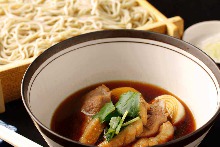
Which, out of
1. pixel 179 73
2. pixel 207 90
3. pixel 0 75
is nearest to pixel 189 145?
pixel 207 90

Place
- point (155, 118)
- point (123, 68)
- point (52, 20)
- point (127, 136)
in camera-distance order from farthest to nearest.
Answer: point (52, 20), point (123, 68), point (155, 118), point (127, 136)

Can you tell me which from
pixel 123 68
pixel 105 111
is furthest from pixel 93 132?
pixel 123 68

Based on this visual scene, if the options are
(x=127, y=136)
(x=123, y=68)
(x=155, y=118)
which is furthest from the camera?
(x=123, y=68)

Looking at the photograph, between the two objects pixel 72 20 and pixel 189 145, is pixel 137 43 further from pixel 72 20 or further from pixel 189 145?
pixel 72 20

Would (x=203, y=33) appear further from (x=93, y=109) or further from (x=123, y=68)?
(x=93, y=109)

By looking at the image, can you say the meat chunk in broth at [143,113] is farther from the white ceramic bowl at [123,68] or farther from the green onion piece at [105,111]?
the white ceramic bowl at [123,68]

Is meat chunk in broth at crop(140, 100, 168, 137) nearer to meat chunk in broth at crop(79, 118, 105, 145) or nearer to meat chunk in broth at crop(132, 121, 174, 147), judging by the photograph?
meat chunk in broth at crop(132, 121, 174, 147)

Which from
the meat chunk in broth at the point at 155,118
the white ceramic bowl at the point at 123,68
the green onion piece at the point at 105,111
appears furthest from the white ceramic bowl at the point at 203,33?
the green onion piece at the point at 105,111
